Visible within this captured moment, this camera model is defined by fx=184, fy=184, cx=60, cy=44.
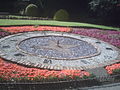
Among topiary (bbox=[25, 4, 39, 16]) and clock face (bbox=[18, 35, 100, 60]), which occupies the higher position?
topiary (bbox=[25, 4, 39, 16])

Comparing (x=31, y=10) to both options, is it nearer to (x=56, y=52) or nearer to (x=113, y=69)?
(x=56, y=52)

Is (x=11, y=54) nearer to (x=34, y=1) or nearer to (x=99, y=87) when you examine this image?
(x=99, y=87)

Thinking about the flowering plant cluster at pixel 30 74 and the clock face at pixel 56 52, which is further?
the clock face at pixel 56 52

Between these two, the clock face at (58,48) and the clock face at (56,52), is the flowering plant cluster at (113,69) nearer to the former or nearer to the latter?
the clock face at (56,52)

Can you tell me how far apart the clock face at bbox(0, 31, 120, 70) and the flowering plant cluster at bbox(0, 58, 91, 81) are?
1.93 feet

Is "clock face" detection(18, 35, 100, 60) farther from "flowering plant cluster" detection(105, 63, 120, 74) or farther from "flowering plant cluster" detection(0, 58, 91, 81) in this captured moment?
"flowering plant cluster" detection(0, 58, 91, 81)

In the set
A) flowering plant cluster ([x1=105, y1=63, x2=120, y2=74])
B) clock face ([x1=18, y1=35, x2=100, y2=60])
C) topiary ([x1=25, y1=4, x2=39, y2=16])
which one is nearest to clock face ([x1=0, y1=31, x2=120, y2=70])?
clock face ([x1=18, y1=35, x2=100, y2=60])

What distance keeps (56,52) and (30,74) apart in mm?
3062

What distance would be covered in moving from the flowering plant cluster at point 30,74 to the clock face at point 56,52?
589 mm

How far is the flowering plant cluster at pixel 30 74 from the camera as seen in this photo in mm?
6206

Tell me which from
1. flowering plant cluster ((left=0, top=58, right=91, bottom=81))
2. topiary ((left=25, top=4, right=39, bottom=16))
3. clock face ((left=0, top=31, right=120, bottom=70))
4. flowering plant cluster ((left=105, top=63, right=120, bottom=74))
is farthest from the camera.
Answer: topiary ((left=25, top=4, right=39, bottom=16))

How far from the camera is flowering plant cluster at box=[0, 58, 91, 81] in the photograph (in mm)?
6206

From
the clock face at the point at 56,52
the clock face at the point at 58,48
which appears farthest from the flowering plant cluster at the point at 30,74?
the clock face at the point at 58,48

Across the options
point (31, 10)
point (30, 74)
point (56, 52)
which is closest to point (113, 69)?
point (56, 52)
